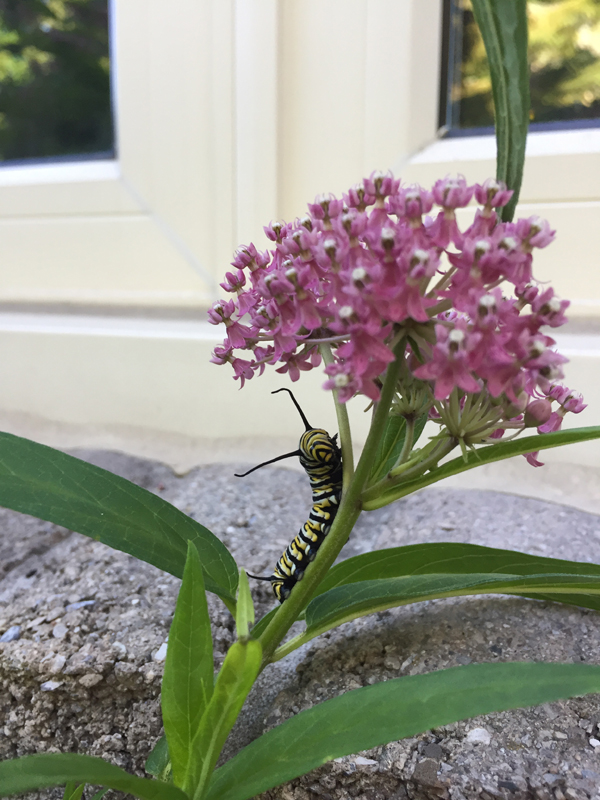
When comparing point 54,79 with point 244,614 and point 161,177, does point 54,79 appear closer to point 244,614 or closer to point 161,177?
point 161,177

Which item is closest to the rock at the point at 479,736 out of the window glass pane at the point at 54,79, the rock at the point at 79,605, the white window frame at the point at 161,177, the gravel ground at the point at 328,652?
the gravel ground at the point at 328,652

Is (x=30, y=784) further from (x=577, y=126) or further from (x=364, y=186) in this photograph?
(x=577, y=126)

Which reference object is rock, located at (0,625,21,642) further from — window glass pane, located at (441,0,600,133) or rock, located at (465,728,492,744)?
window glass pane, located at (441,0,600,133)

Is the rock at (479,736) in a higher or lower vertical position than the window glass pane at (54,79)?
Result: lower

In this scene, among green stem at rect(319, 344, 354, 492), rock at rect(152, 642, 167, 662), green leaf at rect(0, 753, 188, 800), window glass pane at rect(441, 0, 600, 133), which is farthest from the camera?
window glass pane at rect(441, 0, 600, 133)

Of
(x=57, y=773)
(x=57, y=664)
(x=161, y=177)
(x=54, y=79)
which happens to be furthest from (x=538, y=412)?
(x=54, y=79)

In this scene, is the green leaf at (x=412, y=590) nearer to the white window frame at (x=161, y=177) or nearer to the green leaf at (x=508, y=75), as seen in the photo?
the green leaf at (x=508, y=75)

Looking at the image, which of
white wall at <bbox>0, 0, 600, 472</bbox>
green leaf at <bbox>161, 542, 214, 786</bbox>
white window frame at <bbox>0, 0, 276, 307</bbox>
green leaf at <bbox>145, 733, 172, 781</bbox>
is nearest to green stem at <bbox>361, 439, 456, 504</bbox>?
green leaf at <bbox>161, 542, 214, 786</bbox>
